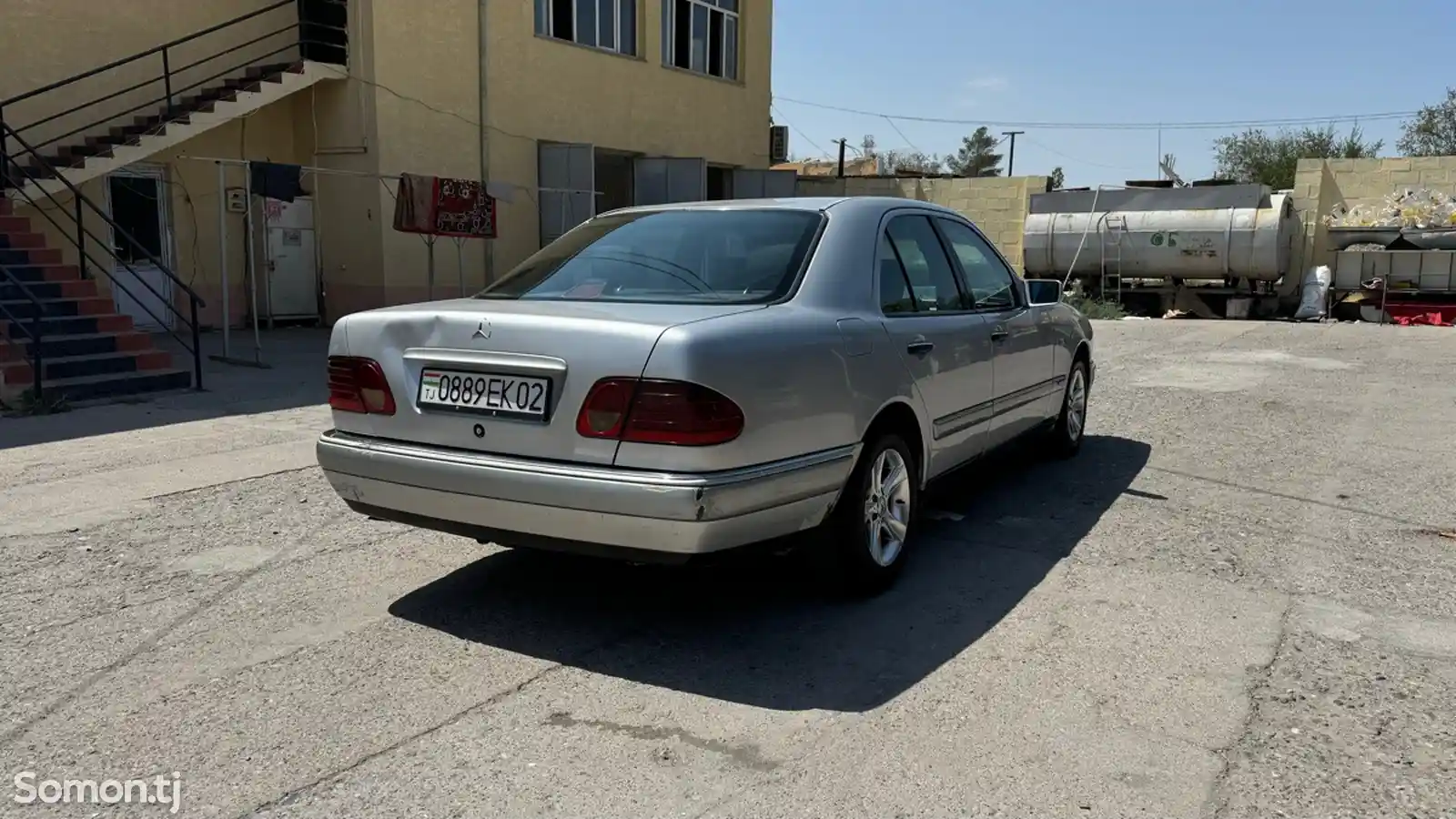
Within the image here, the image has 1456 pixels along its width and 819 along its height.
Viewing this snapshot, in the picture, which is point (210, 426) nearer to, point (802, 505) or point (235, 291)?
point (802, 505)

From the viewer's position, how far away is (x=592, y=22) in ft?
63.4

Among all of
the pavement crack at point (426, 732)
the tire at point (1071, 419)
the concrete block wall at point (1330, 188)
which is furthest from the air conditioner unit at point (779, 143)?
the pavement crack at point (426, 732)

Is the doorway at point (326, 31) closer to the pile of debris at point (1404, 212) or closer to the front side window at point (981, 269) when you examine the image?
the front side window at point (981, 269)

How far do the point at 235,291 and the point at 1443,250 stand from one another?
19.8 metres

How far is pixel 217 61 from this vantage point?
14859 mm

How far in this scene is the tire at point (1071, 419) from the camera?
702 centimetres

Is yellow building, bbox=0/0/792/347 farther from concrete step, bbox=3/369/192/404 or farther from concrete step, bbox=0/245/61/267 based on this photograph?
concrete step, bbox=3/369/192/404

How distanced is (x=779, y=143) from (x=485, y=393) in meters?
22.6

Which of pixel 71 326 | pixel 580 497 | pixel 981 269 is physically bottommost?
pixel 580 497

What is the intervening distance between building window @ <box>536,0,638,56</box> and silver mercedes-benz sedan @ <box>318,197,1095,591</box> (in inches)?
574

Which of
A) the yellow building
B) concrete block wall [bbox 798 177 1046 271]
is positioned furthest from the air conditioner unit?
the yellow building

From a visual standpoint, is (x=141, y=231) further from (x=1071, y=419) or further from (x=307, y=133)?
(x=1071, y=419)

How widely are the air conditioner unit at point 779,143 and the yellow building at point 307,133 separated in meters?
4.86

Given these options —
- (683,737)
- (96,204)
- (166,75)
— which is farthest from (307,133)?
(683,737)
